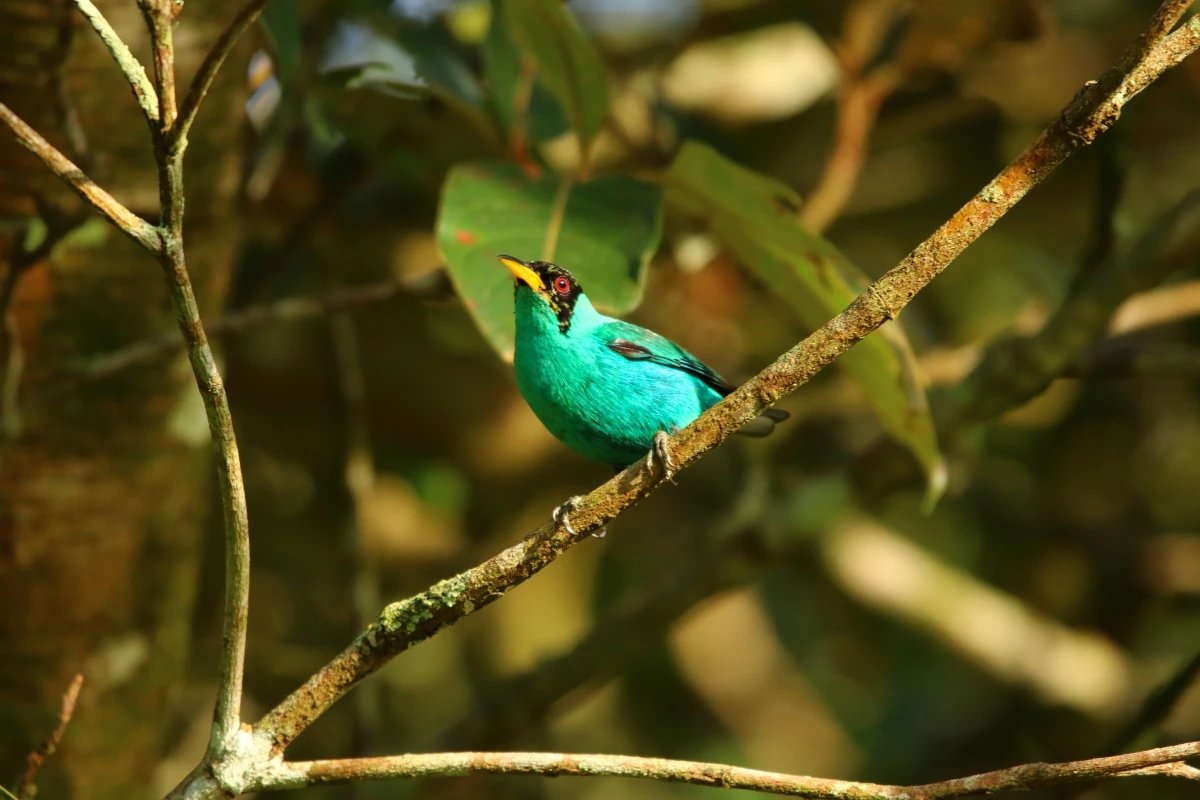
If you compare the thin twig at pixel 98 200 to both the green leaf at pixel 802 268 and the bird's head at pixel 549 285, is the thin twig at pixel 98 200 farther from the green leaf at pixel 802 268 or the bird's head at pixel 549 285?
the green leaf at pixel 802 268

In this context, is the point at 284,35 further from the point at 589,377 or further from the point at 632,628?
the point at 632,628

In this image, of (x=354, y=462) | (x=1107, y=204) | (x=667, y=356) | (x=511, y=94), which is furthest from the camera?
(x=354, y=462)

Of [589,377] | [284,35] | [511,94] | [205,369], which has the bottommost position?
[205,369]

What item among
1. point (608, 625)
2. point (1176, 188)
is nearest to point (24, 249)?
point (608, 625)

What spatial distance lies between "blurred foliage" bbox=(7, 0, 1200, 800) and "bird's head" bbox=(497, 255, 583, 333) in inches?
1.8

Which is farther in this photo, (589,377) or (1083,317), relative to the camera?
(1083,317)

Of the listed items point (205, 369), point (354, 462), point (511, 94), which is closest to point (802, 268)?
point (511, 94)

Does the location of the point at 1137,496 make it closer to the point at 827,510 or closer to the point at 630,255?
the point at 827,510

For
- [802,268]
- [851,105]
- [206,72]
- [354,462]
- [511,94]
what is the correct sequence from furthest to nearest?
[354,462] < [851,105] < [511,94] < [802,268] < [206,72]

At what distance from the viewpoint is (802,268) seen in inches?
117

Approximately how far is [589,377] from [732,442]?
1.94 metres

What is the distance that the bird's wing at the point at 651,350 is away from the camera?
3328 millimetres

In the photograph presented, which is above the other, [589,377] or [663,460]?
[589,377]

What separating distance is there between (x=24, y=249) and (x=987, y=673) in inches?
166
